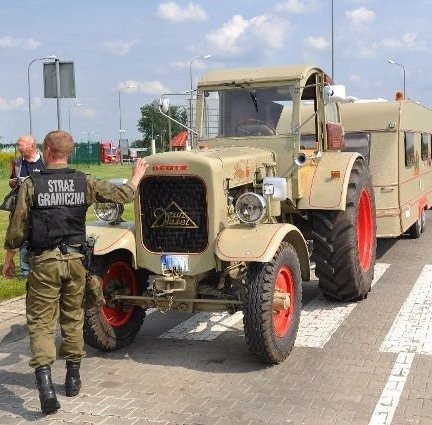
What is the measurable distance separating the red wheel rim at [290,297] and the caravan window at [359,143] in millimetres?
5208

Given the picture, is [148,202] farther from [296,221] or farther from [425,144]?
[425,144]

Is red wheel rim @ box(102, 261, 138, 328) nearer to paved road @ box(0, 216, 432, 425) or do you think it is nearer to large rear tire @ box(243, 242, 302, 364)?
paved road @ box(0, 216, 432, 425)

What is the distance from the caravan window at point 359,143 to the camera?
10.9 metres

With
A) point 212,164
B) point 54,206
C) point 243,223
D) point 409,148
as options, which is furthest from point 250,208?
point 409,148

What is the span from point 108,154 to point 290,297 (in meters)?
57.4

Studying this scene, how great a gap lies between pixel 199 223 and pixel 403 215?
553 centimetres

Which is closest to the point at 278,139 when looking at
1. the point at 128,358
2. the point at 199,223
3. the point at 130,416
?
the point at 199,223

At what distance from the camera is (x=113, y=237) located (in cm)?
608

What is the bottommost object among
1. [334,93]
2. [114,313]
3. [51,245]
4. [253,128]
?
[114,313]

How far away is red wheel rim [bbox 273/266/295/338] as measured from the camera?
595 cm

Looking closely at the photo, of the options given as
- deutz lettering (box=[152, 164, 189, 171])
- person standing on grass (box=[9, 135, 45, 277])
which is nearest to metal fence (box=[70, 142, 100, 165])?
person standing on grass (box=[9, 135, 45, 277])

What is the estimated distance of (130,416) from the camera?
475 centimetres

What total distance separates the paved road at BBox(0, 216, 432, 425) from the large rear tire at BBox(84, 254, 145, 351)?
0.15 meters

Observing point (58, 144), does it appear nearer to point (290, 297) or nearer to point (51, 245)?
point (51, 245)
